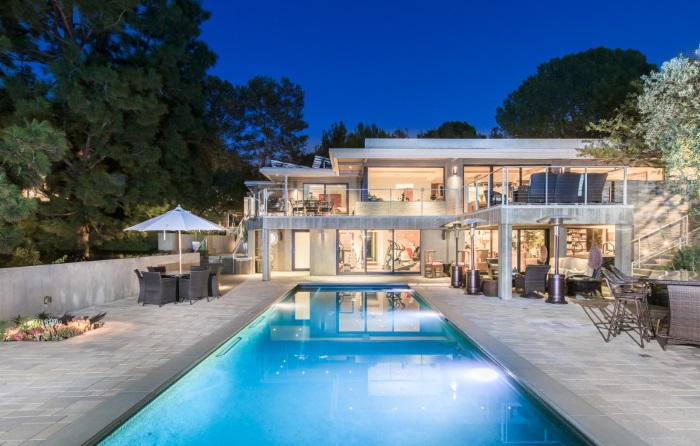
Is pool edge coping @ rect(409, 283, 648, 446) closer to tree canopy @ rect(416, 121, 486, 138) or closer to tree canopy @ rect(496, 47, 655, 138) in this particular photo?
tree canopy @ rect(496, 47, 655, 138)

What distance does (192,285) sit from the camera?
11539mm

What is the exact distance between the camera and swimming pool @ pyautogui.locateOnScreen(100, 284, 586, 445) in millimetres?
4441

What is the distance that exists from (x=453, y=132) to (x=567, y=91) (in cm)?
880

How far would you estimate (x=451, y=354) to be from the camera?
23.9ft

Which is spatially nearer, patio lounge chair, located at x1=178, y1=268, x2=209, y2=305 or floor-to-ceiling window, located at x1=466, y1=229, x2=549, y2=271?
patio lounge chair, located at x1=178, y1=268, x2=209, y2=305

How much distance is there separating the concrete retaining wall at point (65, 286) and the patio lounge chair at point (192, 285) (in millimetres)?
1891

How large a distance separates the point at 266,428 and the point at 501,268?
9157 millimetres

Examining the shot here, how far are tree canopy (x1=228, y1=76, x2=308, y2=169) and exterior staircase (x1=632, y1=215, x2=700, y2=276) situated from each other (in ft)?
83.8

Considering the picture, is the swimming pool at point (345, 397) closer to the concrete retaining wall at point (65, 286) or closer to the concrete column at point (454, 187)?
the concrete retaining wall at point (65, 286)

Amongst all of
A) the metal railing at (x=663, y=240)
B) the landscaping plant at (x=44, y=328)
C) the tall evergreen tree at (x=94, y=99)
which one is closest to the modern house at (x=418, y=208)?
the metal railing at (x=663, y=240)

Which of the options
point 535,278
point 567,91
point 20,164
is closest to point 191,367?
point 20,164

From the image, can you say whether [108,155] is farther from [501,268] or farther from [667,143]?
[667,143]

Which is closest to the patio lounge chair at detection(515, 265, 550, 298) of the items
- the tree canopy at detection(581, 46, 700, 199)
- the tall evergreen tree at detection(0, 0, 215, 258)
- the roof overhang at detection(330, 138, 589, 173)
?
the tree canopy at detection(581, 46, 700, 199)

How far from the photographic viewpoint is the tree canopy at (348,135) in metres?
32.7
